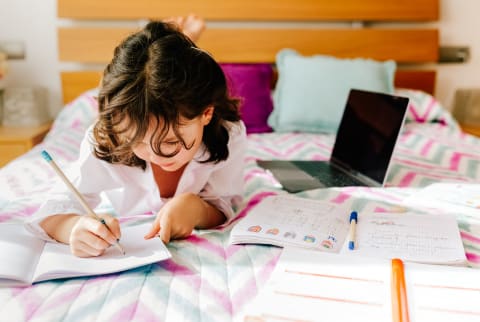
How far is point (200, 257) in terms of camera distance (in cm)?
86

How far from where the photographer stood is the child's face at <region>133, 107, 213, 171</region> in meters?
0.83

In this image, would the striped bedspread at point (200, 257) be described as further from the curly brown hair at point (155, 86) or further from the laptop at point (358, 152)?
the curly brown hair at point (155, 86)

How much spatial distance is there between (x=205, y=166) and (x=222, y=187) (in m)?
0.07

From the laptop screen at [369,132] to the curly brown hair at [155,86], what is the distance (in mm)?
651

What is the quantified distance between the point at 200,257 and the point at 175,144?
20cm

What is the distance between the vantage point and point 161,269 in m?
0.80

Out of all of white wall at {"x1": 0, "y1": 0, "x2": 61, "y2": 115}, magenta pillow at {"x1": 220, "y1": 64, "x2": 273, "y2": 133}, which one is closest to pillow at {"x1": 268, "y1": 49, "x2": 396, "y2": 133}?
magenta pillow at {"x1": 220, "y1": 64, "x2": 273, "y2": 133}

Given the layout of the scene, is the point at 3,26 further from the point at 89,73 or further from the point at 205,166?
the point at 205,166

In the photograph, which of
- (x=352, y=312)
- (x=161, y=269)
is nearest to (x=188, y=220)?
(x=161, y=269)

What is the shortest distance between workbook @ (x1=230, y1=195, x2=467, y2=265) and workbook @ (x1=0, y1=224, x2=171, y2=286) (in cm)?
17

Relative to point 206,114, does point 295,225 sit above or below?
below

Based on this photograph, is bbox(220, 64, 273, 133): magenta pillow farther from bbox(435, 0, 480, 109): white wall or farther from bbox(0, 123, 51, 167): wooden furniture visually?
bbox(435, 0, 480, 109): white wall

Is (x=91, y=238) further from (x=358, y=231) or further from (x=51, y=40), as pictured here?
(x=51, y=40)

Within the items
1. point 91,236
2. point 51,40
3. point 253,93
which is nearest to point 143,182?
point 91,236
